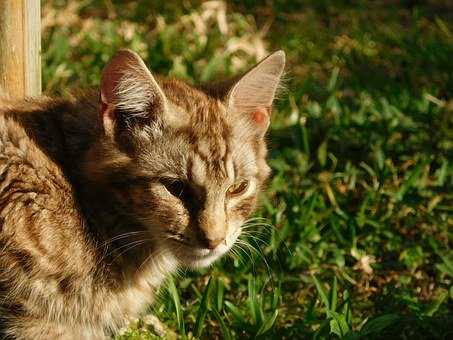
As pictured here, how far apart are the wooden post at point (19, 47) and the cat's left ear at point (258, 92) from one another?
1.07m

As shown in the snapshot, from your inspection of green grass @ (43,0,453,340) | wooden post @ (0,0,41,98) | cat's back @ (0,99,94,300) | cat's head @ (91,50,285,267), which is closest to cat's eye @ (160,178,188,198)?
cat's head @ (91,50,285,267)

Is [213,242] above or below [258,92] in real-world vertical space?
below

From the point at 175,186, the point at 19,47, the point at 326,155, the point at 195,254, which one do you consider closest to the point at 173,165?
the point at 175,186

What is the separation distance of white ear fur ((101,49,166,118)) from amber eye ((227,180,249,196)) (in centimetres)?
49

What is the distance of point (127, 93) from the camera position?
322cm

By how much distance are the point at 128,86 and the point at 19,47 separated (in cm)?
95

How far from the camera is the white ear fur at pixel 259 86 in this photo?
351 cm

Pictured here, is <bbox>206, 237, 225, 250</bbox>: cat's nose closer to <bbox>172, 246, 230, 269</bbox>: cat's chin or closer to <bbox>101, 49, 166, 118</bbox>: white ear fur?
<bbox>172, 246, 230, 269</bbox>: cat's chin

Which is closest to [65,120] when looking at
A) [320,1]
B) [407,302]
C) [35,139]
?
[35,139]

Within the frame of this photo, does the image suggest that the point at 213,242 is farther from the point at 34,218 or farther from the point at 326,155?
the point at 326,155

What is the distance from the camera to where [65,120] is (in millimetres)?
3500

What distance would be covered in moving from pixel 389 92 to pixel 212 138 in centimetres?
260

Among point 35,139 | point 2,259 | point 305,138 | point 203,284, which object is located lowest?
point 203,284

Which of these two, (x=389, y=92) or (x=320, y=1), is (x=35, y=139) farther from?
(x=320, y=1)
